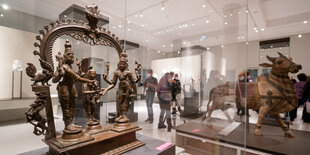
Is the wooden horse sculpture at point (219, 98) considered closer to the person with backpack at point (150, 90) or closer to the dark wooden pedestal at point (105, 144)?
the person with backpack at point (150, 90)

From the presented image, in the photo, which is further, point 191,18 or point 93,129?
point 191,18

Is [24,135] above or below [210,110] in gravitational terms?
below

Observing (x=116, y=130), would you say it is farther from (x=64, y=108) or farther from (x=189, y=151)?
(x=189, y=151)

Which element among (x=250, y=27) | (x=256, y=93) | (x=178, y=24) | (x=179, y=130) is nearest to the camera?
(x=256, y=93)

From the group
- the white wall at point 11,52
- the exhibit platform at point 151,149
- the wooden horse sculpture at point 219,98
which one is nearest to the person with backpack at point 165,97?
the wooden horse sculpture at point 219,98

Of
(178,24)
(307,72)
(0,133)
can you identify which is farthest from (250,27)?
(0,133)

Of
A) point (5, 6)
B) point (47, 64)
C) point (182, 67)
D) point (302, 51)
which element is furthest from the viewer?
point (302, 51)

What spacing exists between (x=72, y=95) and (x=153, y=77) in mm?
1939

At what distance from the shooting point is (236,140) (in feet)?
6.09

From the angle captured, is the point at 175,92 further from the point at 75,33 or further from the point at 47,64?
the point at 47,64

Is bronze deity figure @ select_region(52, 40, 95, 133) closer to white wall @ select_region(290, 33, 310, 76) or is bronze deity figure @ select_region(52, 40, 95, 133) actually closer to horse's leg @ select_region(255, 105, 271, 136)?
horse's leg @ select_region(255, 105, 271, 136)

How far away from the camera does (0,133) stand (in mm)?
1797

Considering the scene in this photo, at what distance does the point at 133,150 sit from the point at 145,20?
2592 millimetres

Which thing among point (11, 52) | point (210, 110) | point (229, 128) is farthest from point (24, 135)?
point (229, 128)
